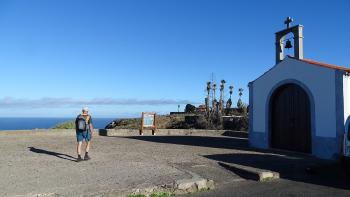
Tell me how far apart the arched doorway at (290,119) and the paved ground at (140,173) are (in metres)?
1.21

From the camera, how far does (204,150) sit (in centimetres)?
1523

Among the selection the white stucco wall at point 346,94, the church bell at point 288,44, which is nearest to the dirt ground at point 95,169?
the white stucco wall at point 346,94

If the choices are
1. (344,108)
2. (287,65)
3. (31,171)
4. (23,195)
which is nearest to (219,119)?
(287,65)

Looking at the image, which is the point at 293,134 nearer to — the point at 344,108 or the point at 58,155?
the point at 344,108

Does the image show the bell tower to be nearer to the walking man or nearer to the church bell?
the church bell

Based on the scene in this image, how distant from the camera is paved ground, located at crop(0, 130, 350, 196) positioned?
26.2 ft

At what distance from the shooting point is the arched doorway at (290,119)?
49.0ft

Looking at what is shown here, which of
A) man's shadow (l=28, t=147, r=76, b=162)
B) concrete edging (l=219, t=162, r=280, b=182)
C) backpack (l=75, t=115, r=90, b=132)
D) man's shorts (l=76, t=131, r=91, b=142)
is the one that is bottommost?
concrete edging (l=219, t=162, r=280, b=182)

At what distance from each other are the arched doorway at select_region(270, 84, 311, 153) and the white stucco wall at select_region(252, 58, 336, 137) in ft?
1.27

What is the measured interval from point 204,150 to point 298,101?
393cm

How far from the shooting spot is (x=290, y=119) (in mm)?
15695

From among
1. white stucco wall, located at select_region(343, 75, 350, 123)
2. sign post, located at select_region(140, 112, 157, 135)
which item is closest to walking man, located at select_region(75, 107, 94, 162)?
white stucco wall, located at select_region(343, 75, 350, 123)

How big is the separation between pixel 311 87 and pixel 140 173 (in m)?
7.83

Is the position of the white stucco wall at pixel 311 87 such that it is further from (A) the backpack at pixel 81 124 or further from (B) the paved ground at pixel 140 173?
(A) the backpack at pixel 81 124
